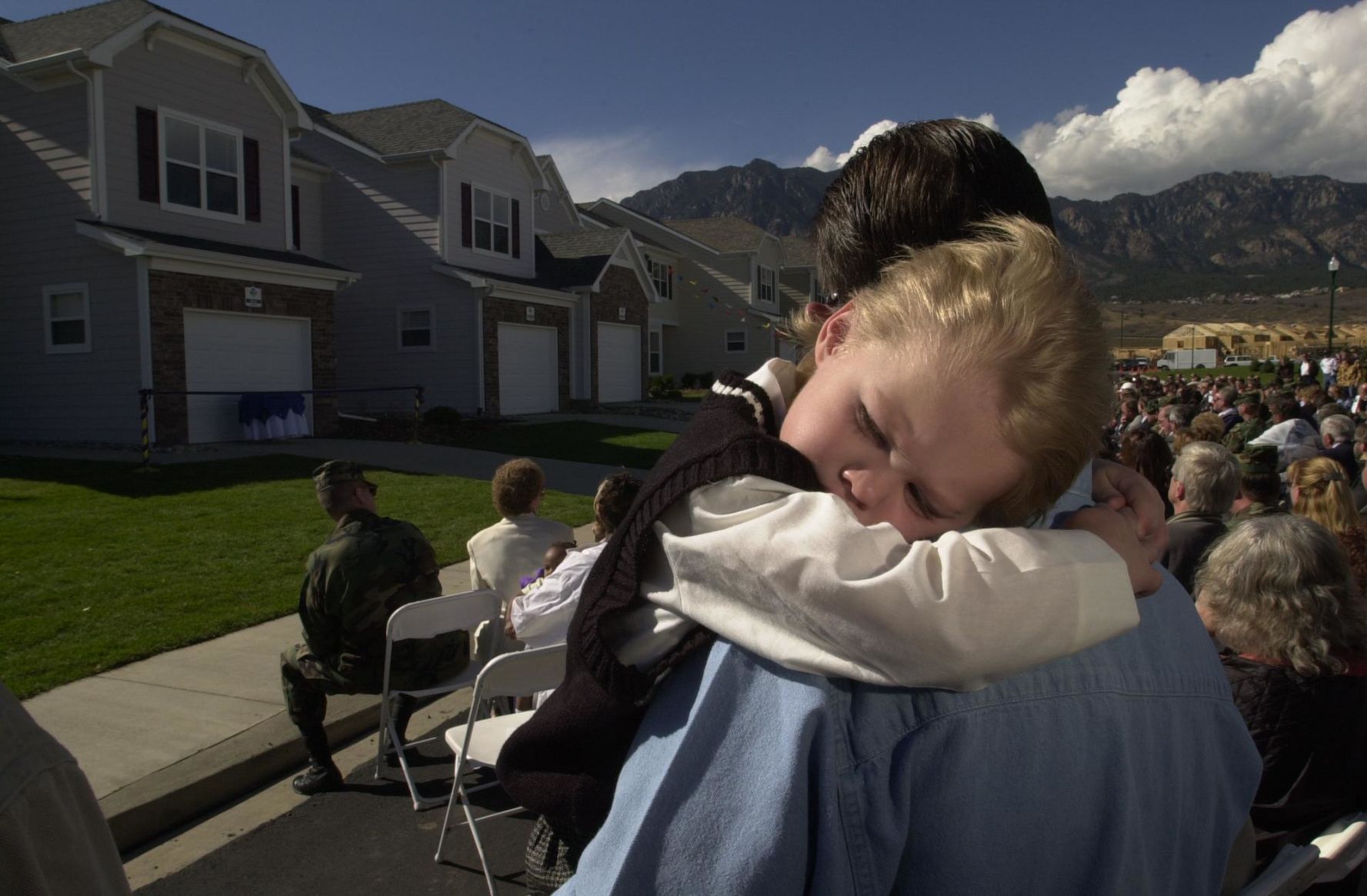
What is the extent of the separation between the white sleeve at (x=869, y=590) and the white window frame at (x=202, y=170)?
1857 cm

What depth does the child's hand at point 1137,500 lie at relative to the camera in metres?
1.38

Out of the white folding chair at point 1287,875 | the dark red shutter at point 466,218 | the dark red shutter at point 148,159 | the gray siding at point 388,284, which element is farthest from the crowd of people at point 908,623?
the dark red shutter at point 466,218

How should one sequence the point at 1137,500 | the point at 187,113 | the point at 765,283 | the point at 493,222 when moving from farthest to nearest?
the point at 765,283
the point at 493,222
the point at 187,113
the point at 1137,500

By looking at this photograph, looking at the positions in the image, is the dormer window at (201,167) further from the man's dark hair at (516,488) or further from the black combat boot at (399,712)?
the black combat boot at (399,712)

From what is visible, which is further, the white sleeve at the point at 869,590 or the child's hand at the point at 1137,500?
the child's hand at the point at 1137,500

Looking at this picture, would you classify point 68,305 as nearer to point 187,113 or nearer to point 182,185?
point 182,185

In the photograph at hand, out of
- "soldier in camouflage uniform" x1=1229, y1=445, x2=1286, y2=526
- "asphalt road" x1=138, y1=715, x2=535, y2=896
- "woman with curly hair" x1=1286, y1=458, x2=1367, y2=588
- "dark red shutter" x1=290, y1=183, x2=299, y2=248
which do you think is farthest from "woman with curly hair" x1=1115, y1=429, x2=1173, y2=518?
A: "dark red shutter" x1=290, y1=183, x2=299, y2=248

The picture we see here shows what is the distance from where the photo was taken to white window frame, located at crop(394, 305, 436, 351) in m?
22.7

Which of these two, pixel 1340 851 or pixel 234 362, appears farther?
pixel 234 362

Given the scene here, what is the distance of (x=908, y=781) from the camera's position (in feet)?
3.34

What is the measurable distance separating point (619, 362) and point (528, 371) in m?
5.29

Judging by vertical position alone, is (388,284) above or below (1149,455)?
above

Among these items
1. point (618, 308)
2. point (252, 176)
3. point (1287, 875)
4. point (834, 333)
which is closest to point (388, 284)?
point (252, 176)

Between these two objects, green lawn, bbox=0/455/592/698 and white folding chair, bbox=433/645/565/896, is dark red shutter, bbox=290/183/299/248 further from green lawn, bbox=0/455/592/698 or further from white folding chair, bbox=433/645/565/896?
white folding chair, bbox=433/645/565/896
